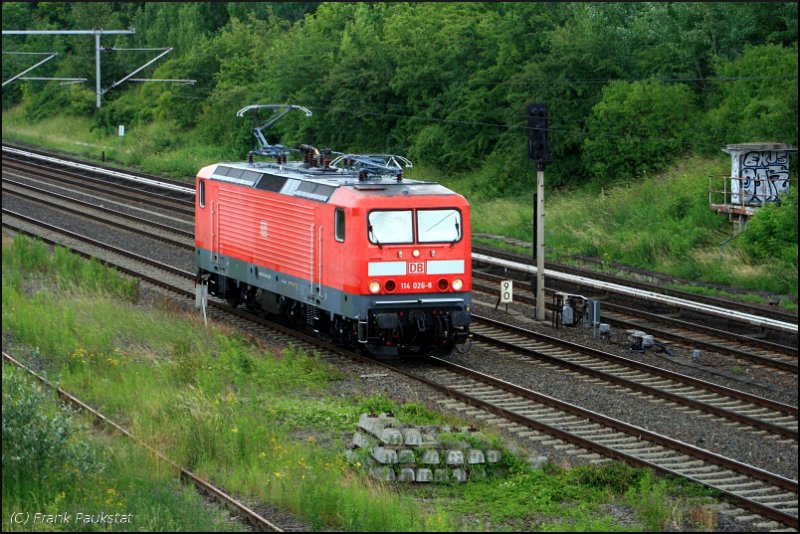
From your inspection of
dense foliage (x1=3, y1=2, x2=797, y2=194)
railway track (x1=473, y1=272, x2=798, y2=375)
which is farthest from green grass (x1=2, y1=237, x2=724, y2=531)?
dense foliage (x1=3, y1=2, x2=797, y2=194)

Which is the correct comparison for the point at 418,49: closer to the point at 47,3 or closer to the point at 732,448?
the point at 732,448

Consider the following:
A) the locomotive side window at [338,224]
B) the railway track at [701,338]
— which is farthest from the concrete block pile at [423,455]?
the railway track at [701,338]

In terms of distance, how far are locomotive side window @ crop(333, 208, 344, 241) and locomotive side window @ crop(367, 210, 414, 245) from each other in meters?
0.59

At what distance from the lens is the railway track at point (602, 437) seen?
1338 cm

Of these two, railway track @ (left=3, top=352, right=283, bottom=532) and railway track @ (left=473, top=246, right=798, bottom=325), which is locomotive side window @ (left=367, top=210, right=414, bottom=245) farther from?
railway track @ (left=473, top=246, right=798, bottom=325)

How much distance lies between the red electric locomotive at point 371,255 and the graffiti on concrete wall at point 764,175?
12005 mm

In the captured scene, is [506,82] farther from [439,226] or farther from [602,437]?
[602,437]

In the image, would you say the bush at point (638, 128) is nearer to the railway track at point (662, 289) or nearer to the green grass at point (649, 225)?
the green grass at point (649, 225)

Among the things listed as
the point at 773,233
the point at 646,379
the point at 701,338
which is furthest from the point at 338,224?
the point at 773,233

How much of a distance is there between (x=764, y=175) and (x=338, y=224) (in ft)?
48.8

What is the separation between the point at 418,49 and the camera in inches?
1822

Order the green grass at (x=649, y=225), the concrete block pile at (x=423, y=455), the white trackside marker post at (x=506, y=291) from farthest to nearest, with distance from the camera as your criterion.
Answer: the green grass at (x=649, y=225) → the white trackside marker post at (x=506, y=291) → the concrete block pile at (x=423, y=455)

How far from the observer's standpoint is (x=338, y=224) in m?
19.8

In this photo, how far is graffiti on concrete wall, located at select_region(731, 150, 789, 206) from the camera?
100 ft
